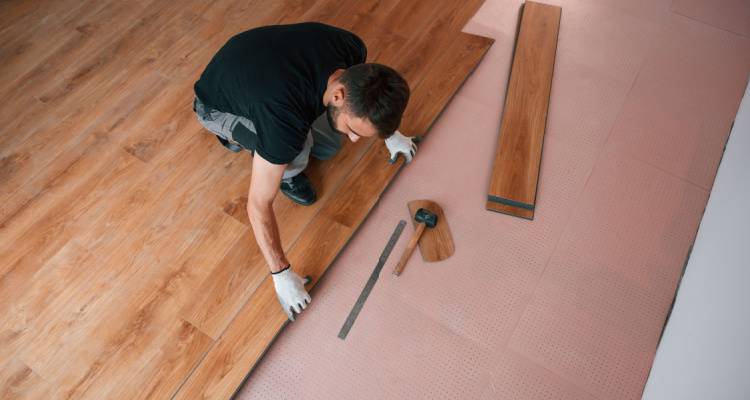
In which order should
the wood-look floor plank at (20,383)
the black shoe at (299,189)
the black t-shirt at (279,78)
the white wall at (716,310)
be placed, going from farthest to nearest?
1. the black shoe at (299,189)
2. the wood-look floor plank at (20,383)
3. the black t-shirt at (279,78)
4. the white wall at (716,310)

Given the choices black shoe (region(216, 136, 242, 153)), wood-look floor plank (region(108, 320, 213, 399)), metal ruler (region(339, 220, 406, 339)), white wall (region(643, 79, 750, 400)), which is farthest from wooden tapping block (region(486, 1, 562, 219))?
wood-look floor plank (region(108, 320, 213, 399))

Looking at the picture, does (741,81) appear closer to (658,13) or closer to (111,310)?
(658,13)

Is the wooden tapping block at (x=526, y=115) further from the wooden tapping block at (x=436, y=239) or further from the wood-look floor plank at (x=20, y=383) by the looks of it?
the wood-look floor plank at (x=20, y=383)

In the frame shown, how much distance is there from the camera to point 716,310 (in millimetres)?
1895

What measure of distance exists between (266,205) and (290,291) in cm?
45

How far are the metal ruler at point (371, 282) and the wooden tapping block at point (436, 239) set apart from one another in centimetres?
11

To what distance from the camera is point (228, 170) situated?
2666 millimetres

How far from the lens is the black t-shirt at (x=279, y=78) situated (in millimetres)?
1917

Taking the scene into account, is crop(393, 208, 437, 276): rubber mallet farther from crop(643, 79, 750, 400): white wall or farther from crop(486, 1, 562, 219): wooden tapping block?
crop(643, 79, 750, 400): white wall

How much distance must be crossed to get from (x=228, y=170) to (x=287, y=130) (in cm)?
88

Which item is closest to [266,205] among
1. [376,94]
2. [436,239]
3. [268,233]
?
[268,233]

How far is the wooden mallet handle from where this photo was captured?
238cm

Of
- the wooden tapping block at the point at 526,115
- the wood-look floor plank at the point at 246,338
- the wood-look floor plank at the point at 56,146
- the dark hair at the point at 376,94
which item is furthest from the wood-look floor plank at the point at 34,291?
the wooden tapping block at the point at 526,115

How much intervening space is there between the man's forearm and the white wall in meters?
1.67
